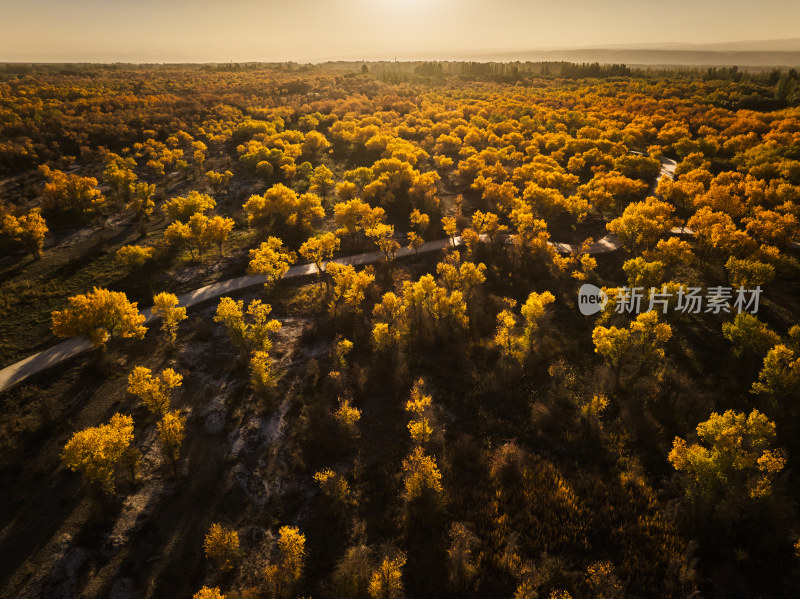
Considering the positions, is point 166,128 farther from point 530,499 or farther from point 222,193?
point 530,499

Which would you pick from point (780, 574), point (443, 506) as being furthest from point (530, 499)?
point (780, 574)

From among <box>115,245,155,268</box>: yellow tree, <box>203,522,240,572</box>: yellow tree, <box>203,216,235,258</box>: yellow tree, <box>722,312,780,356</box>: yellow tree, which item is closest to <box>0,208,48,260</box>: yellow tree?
<box>115,245,155,268</box>: yellow tree

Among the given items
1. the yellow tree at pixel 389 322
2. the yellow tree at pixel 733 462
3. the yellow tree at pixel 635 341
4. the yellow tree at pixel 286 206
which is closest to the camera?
the yellow tree at pixel 733 462

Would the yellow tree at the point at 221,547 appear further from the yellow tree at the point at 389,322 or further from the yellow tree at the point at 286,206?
the yellow tree at the point at 286,206

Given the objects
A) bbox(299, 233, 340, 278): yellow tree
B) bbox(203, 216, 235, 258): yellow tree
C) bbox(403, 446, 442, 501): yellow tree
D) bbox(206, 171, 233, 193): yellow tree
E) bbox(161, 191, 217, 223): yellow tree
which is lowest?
bbox(403, 446, 442, 501): yellow tree

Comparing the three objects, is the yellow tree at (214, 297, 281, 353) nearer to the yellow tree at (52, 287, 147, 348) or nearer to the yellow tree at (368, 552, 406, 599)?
the yellow tree at (52, 287, 147, 348)

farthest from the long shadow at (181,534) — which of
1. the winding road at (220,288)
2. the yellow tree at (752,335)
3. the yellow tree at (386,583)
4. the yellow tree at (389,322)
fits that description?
the yellow tree at (752,335)
